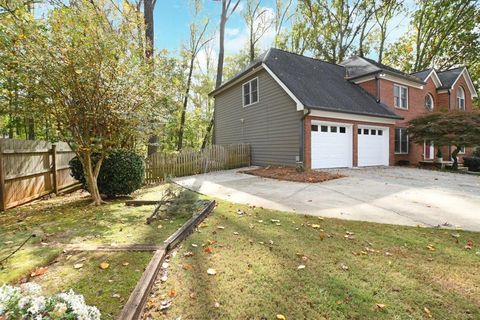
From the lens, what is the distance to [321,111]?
1120cm

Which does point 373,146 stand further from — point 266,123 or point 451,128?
point 266,123

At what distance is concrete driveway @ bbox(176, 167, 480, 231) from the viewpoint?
4918mm

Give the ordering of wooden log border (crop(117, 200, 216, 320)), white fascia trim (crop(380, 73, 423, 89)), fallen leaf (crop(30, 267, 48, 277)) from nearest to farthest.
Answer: wooden log border (crop(117, 200, 216, 320)) → fallen leaf (crop(30, 267, 48, 277)) → white fascia trim (crop(380, 73, 423, 89))

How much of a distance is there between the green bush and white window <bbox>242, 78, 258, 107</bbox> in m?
8.67

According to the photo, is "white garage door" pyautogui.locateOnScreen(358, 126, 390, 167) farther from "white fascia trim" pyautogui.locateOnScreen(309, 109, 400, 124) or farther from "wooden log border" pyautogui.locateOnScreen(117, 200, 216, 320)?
"wooden log border" pyautogui.locateOnScreen(117, 200, 216, 320)

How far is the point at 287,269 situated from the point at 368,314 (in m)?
0.89

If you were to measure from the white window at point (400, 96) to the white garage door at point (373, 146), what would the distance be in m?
3.32

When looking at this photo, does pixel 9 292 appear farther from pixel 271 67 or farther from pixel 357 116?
pixel 357 116

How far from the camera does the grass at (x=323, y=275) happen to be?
219 cm

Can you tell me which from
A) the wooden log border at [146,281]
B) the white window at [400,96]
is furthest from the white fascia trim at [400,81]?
the wooden log border at [146,281]

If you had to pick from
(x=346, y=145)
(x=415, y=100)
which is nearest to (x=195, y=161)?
(x=346, y=145)

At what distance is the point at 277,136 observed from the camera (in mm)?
12609

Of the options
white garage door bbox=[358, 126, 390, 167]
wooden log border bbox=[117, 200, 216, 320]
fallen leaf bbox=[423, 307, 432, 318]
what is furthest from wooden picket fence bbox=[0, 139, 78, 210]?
white garage door bbox=[358, 126, 390, 167]

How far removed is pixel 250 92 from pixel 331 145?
17.8ft
